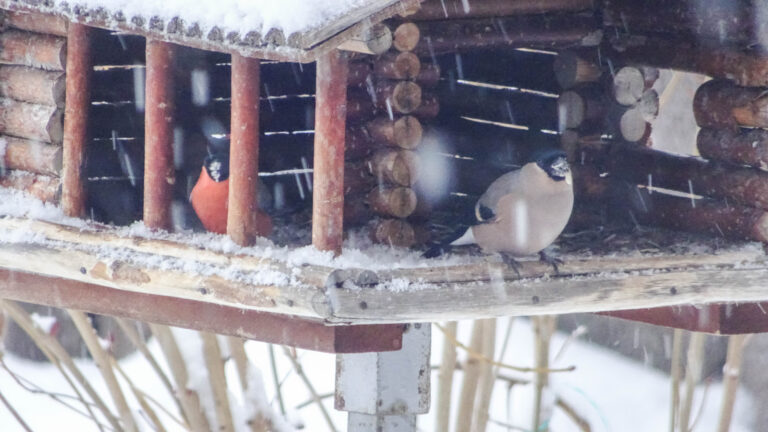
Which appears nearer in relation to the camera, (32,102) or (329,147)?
(329,147)

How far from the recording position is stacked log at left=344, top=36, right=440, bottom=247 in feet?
10.0

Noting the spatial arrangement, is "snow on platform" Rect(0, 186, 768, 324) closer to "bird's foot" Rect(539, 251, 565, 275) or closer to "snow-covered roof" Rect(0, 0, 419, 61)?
"bird's foot" Rect(539, 251, 565, 275)

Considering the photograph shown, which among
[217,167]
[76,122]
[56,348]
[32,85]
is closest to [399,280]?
[217,167]

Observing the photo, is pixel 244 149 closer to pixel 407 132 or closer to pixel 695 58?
pixel 407 132

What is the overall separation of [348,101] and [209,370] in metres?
1.29

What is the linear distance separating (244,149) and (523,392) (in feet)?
15.6

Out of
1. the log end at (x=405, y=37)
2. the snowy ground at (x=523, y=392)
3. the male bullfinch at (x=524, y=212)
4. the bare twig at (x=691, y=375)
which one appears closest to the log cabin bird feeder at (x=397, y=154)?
the log end at (x=405, y=37)

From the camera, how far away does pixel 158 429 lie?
153 inches

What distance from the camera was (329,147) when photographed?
262 centimetres

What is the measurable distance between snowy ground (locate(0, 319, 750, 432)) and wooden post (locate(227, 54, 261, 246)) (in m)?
3.77

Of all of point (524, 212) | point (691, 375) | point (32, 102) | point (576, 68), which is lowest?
point (691, 375)

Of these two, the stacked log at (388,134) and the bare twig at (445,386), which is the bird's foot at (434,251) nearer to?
the stacked log at (388,134)

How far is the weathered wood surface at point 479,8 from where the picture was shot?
10.8 ft

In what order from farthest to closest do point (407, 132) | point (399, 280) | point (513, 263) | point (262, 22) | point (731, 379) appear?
point (731, 379) < point (407, 132) < point (513, 263) < point (399, 280) < point (262, 22)
